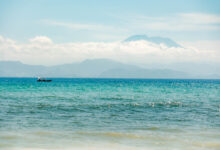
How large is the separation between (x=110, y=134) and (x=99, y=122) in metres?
3.70

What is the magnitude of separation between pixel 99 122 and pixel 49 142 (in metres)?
5.97

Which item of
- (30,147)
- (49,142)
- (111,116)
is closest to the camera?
(30,147)

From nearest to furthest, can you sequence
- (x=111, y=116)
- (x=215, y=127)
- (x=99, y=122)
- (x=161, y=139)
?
(x=161, y=139) → (x=215, y=127) → (x=99, y=122) → (x=111, y=116)

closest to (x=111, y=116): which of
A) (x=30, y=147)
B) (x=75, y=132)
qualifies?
(x=75, y=132)

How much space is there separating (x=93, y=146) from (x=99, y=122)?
6.13 metres

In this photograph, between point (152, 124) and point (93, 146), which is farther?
point (152, 124)

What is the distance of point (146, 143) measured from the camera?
13.6 meters

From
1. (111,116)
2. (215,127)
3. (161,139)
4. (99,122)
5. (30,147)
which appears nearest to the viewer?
(30,147)

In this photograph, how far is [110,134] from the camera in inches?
605

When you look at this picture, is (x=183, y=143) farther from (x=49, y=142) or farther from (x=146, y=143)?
(x=49, y=142)

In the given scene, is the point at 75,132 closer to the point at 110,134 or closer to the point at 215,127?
the point at 110,134

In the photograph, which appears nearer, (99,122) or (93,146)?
(93,146)

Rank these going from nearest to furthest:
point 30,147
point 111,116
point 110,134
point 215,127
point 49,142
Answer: point 30,147 → point 49,142 → point 110,134 → point 215,127 → point 111,116

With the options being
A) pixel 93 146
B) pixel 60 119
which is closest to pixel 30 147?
pixel 93 146
